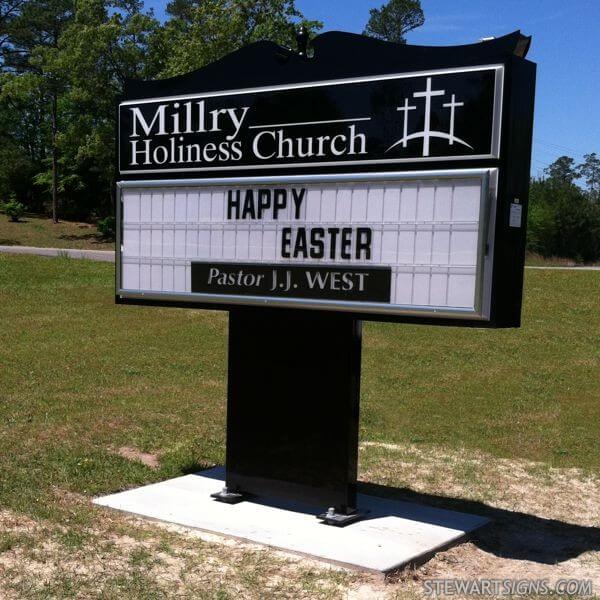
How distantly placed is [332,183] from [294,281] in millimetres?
782

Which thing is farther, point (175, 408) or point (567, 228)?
point (567, 228)

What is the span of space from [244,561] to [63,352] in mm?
10125

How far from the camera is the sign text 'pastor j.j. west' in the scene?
5.52 m

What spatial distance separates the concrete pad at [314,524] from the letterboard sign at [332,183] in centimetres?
162

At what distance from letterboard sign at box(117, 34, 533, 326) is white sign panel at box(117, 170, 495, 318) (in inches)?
0.4

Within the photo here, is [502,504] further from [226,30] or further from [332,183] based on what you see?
[226,30]

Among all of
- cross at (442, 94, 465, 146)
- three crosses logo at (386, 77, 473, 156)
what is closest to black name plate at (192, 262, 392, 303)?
three crosses logo at (386, 77, 473, 156)

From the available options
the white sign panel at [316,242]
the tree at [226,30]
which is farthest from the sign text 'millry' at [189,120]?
the tree at [226,30]

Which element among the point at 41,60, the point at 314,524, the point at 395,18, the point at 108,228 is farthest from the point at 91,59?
the point at 314,524

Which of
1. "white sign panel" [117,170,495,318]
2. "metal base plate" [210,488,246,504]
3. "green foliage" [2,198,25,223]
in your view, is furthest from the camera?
"green foliage" [2,198,25,223]

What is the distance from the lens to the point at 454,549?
19.9 ft

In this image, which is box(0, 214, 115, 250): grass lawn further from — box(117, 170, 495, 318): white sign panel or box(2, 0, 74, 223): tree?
box(117, 170, 495, 318): white sign panel

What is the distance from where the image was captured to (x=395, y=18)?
5556cm

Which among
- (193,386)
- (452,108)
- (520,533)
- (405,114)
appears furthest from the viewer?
(193,386)
